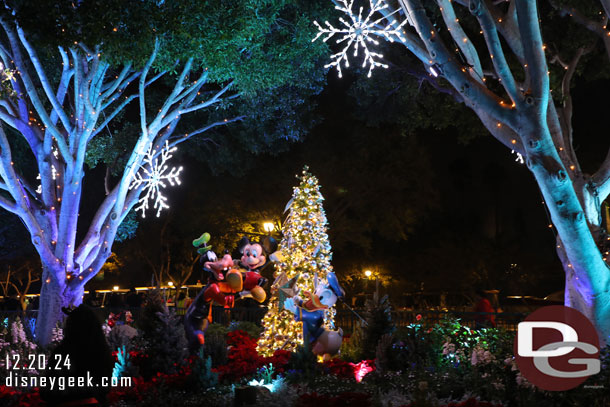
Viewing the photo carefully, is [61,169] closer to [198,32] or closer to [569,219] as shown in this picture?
[198,32]

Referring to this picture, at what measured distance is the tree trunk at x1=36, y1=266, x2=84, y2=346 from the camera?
14.4 m

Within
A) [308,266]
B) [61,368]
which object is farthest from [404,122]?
[61,368]

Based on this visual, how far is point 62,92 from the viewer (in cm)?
1498

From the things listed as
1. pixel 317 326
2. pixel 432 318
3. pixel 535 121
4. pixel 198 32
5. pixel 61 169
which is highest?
pixel 198 32

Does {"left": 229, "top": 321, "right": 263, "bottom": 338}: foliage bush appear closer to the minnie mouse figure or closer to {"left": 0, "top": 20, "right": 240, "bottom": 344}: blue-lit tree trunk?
the minnie mouse figure

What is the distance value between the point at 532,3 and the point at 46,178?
11.7 metres

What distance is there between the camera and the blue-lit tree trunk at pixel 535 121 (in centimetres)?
999

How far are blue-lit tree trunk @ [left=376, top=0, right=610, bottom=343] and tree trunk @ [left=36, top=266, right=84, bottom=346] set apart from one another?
9796 millimetres

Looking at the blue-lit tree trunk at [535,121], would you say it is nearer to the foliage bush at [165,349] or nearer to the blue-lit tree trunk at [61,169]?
the foliage bush at [165,349]
